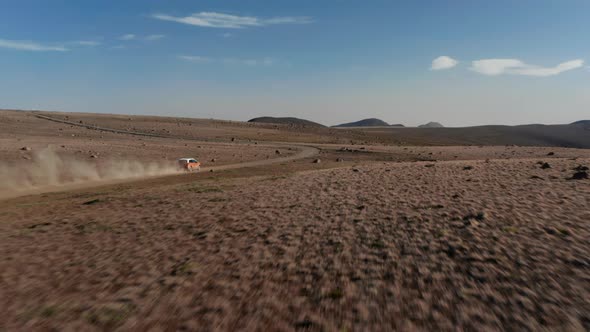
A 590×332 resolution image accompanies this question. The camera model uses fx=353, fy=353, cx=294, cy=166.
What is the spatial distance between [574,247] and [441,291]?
452 cm

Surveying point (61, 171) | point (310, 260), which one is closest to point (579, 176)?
point (310, 260)

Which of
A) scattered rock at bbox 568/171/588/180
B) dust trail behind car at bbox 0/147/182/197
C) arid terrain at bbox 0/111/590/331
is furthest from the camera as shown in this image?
dust trail behind car at bbox 0/147/182/197

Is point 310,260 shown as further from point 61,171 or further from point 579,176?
point 61,171

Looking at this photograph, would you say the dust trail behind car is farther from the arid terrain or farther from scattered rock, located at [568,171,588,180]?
scattered rock, located at [568,171,588,180]

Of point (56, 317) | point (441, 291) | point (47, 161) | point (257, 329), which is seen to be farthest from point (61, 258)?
point (47, 161)

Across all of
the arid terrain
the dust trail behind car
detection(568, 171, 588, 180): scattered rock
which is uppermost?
detection(568, 171, 588, 180): scattered rock

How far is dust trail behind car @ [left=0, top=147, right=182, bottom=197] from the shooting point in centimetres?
2869

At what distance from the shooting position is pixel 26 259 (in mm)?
10703

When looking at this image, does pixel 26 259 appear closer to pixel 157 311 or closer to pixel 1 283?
pixel 1 283

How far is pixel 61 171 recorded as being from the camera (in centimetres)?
3450

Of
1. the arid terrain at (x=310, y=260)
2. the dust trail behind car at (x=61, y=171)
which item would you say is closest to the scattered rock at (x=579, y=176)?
the arid terrain at (x=310, y=260)

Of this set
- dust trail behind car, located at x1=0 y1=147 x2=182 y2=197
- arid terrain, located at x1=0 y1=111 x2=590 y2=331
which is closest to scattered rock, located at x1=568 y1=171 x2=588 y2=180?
arid terrain, located at x1=0 y1=111 x2=590 y2=331

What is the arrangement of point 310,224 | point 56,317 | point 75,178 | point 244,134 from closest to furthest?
point 56,317 < point 310,224 < point 75,178 < point 244,134

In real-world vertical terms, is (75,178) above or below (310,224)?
below
